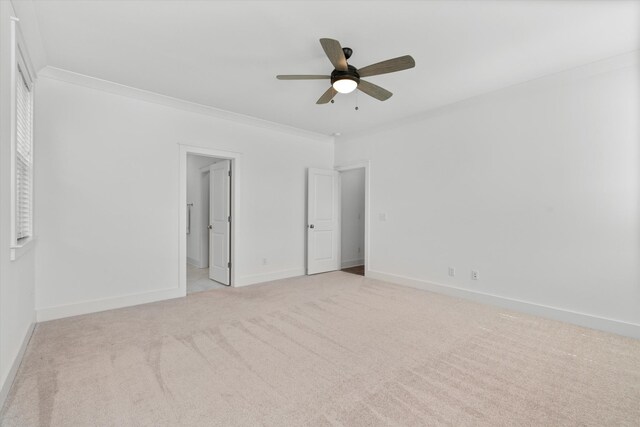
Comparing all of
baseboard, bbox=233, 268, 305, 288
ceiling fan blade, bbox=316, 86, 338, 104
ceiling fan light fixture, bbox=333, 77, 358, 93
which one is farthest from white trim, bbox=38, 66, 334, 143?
baseboard, bbox=233, 268, 305, 288

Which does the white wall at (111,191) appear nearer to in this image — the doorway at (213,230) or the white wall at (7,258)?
the doorway at (213,230)

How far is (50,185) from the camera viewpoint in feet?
10.5

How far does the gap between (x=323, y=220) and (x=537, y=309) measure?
3498 mm

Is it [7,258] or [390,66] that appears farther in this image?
[390,66]

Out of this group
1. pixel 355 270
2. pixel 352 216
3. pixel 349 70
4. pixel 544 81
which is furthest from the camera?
pixel 352 216

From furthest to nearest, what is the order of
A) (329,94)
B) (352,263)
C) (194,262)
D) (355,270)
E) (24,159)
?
(352,263) → (194,262) → (355,270) → (329,94) → (24,159)

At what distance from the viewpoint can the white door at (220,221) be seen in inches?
187

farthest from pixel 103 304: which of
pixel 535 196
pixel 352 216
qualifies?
pixel 535 196

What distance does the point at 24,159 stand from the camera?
2699mm

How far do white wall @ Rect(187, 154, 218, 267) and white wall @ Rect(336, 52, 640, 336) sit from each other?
415 cm

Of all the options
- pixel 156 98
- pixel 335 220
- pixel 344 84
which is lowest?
pixel 335 220

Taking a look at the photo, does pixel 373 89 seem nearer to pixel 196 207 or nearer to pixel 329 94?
pixel 329 94

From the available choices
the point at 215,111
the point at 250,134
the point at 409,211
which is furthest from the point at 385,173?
the point at 215,111

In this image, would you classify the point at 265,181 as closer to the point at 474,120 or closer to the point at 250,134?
the point at 250,134
